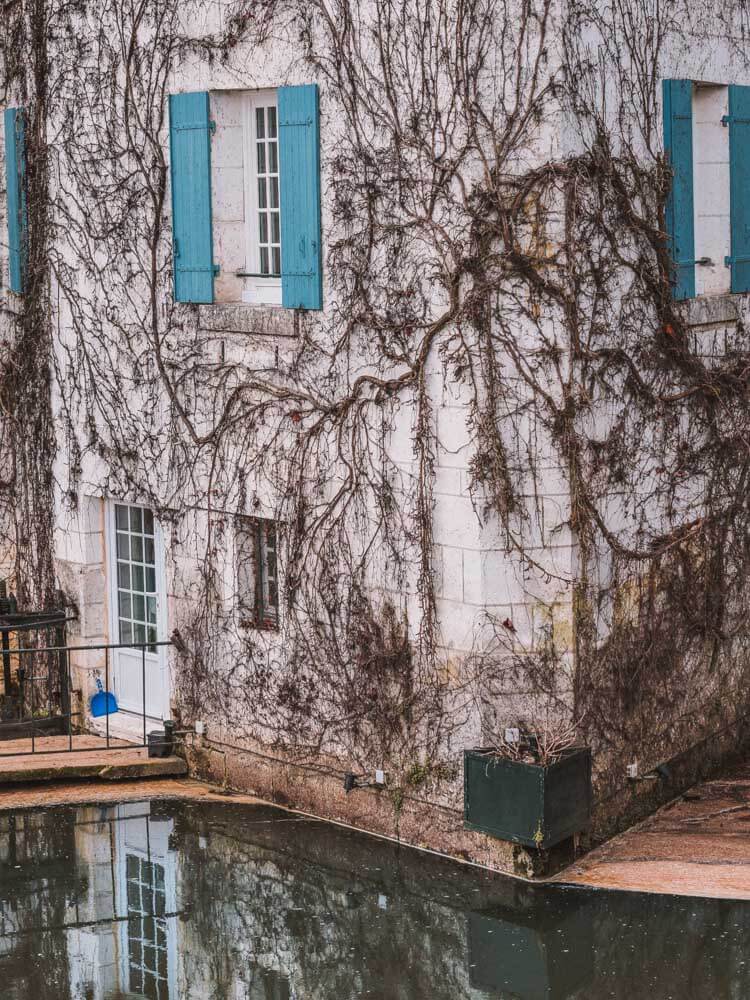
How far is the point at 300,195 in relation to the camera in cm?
1095

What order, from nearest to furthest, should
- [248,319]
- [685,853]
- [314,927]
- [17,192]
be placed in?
1. [314,927]
2. [685,853]
3. [248,319]
4. [17,192]

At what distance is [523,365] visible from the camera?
1022 centimetres

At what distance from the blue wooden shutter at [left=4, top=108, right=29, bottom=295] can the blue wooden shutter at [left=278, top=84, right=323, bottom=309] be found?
330 centimetres

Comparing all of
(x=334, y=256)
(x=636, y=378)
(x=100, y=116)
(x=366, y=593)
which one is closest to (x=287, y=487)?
(x=366, y=593)

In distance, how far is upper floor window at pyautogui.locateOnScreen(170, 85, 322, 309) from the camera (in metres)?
11.5

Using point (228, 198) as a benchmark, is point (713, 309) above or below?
below

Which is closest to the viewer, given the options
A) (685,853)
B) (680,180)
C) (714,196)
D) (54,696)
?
(685,853)

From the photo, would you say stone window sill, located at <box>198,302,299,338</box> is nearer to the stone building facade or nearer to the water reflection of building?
the stone building facade

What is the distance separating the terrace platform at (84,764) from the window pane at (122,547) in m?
1.51

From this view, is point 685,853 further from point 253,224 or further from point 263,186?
point 263,186

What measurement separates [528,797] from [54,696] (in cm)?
521

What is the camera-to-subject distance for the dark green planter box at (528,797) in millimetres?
9961

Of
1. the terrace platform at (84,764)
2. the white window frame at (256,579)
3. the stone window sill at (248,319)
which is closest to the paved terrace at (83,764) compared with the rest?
the terrace platform at (84,764)

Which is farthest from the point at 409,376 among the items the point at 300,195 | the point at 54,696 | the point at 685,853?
the point at 54,696
